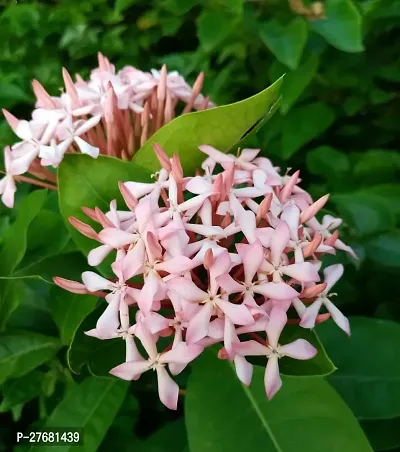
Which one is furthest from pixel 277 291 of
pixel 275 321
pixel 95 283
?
pixel 95 283

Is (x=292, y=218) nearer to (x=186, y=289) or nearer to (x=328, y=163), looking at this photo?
(x=186, y=289)

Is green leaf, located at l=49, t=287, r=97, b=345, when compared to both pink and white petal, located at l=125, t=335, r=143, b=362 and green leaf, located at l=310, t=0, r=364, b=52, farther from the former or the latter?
green leaf, located at l=310, t=0, r=364, b=52

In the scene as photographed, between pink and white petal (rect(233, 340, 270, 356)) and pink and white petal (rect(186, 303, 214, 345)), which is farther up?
pink and white petal (rect(186, 303, 214, 345))

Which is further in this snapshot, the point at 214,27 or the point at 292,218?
the point at 214,27

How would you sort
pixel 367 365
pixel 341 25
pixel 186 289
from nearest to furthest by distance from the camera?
1. pixel 186 289
2. pixel 367 365
3. pixel 341 25

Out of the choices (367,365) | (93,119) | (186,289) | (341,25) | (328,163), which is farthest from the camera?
(328,163)

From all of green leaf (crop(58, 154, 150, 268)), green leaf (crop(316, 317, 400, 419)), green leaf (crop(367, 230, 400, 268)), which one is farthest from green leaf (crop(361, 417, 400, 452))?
green leaf (crop(58, 154, 150, 268))

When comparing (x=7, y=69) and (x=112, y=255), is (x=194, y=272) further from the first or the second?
(x=7, y=69)

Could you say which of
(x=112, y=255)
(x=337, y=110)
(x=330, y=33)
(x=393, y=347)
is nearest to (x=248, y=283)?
(x=112, y=255)
